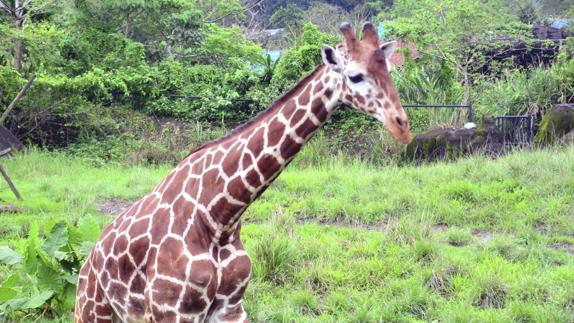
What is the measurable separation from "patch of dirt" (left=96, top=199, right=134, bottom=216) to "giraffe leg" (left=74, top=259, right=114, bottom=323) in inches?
197

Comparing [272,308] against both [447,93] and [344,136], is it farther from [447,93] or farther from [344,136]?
[447,93]

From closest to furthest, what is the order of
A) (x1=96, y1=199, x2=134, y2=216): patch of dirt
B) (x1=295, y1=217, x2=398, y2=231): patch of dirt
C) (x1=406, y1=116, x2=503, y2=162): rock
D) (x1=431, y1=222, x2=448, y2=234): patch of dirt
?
1. (x1=431, y1=222, x2=448, y2=234): patch of dirt
2. (x1=295, y1=217, x2=398, y2=231): patch of dirt
3. (x1=96, y1=199, x2=134, y2=216): patch of dirt
4. (x1=406, y1=116, x2=503, y2=162): rock

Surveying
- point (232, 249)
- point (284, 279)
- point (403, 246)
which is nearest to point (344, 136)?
point (403, 246)

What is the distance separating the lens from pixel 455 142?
35.3ft

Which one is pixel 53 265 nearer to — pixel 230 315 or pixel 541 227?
pixel 230 315

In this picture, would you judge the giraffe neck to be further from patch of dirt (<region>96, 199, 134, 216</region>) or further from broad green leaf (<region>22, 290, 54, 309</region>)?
patch of dirt (<region>96, 199, 134, 216</region>)

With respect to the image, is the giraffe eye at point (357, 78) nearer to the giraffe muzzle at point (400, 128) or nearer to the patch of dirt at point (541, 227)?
the giraffe muzzle at point (400, 128)

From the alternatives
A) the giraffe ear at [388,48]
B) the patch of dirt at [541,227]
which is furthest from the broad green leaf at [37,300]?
the patch of dirt at [541,227]

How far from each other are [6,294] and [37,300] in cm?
24

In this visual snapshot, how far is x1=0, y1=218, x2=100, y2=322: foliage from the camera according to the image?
4.69m

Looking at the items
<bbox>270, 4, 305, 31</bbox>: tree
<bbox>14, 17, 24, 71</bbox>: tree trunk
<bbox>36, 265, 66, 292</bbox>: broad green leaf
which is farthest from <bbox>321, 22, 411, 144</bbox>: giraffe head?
<bbox>270, 4, 305, 31</bbox>: tree

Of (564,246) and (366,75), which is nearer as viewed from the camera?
(366,75)

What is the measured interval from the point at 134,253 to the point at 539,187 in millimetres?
6494

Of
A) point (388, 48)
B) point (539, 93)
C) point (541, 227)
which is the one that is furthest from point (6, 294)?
point (539, 93)
